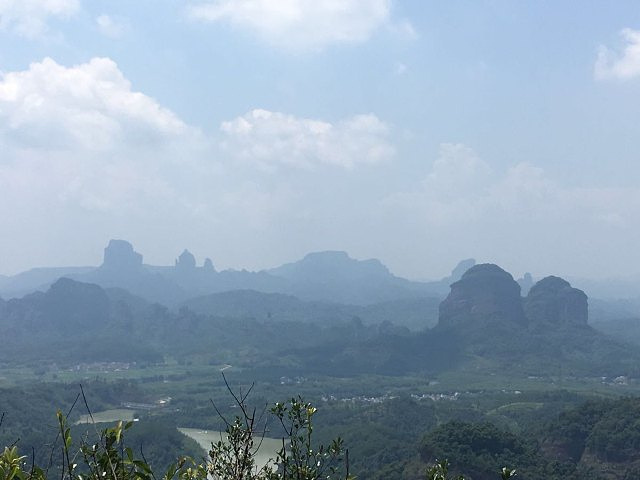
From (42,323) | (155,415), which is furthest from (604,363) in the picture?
(42,323)

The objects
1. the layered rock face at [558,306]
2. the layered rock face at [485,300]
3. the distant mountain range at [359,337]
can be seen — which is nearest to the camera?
the distant mountain range at [359,337]

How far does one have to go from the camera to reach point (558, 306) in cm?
15538

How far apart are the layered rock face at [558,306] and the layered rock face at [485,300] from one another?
4486mm

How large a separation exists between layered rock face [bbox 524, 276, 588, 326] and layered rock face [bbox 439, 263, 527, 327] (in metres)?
4.49

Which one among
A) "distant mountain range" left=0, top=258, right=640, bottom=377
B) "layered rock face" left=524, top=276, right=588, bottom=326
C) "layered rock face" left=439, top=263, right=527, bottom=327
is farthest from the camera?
"layered rock face" left=439, top=263, right=527, bottom=327

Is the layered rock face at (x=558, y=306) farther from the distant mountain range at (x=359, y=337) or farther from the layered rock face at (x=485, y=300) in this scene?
the layered rock face at (x=485, y=300)

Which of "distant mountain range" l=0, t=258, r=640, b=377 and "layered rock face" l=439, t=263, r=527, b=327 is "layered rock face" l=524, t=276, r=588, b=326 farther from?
"layered rock face" l=439, t=263, r=527, b=327

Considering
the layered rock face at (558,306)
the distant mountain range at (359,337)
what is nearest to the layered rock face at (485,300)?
the distant mountain range at (359,337)

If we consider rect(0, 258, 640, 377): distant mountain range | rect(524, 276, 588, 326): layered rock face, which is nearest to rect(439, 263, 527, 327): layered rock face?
rect(0, 258, 640, 377): distant mountain range

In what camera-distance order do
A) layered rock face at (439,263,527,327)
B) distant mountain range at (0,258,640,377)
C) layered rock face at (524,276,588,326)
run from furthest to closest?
layered rock face at (439,263,527,327)
layered rock face at (524,276,588,326)
distant mountain range at (0,258,640,377)

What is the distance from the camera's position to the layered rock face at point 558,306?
15400 centimetres

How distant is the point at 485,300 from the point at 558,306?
730 inches

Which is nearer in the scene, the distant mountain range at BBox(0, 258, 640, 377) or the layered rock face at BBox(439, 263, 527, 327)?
the distant mountain range at BBox(0, 258, 640, 377)

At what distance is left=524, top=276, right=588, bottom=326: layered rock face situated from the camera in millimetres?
154000
